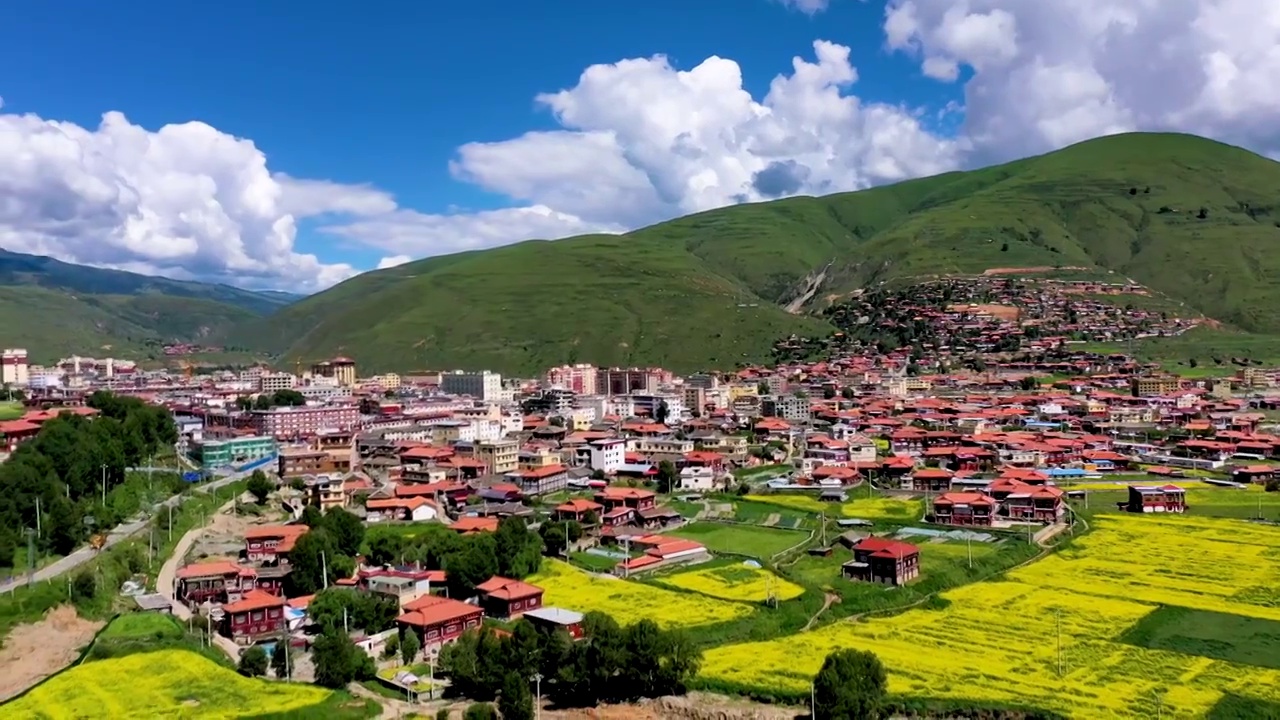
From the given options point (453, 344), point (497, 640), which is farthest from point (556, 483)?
point (453, 344)

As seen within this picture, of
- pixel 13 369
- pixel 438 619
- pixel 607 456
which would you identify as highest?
pixel 13 369

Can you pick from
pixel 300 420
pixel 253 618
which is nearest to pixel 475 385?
pixel 300 420

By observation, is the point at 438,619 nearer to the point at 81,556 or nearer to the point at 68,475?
the point at 81,556

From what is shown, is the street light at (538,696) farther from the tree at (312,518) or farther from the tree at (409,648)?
the tree at (312,518)

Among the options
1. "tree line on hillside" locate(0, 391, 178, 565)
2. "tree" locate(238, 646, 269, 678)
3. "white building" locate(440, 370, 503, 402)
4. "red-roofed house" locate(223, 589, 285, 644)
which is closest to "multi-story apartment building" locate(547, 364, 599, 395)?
"white building" locate(440, 370, 503, 402)

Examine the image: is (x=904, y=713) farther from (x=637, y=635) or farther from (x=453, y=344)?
(x=453, y=344)

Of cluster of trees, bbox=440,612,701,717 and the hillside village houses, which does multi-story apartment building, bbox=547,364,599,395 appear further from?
cluster of trees, bbox=440,612,701,717

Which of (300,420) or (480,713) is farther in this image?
(300,420)
